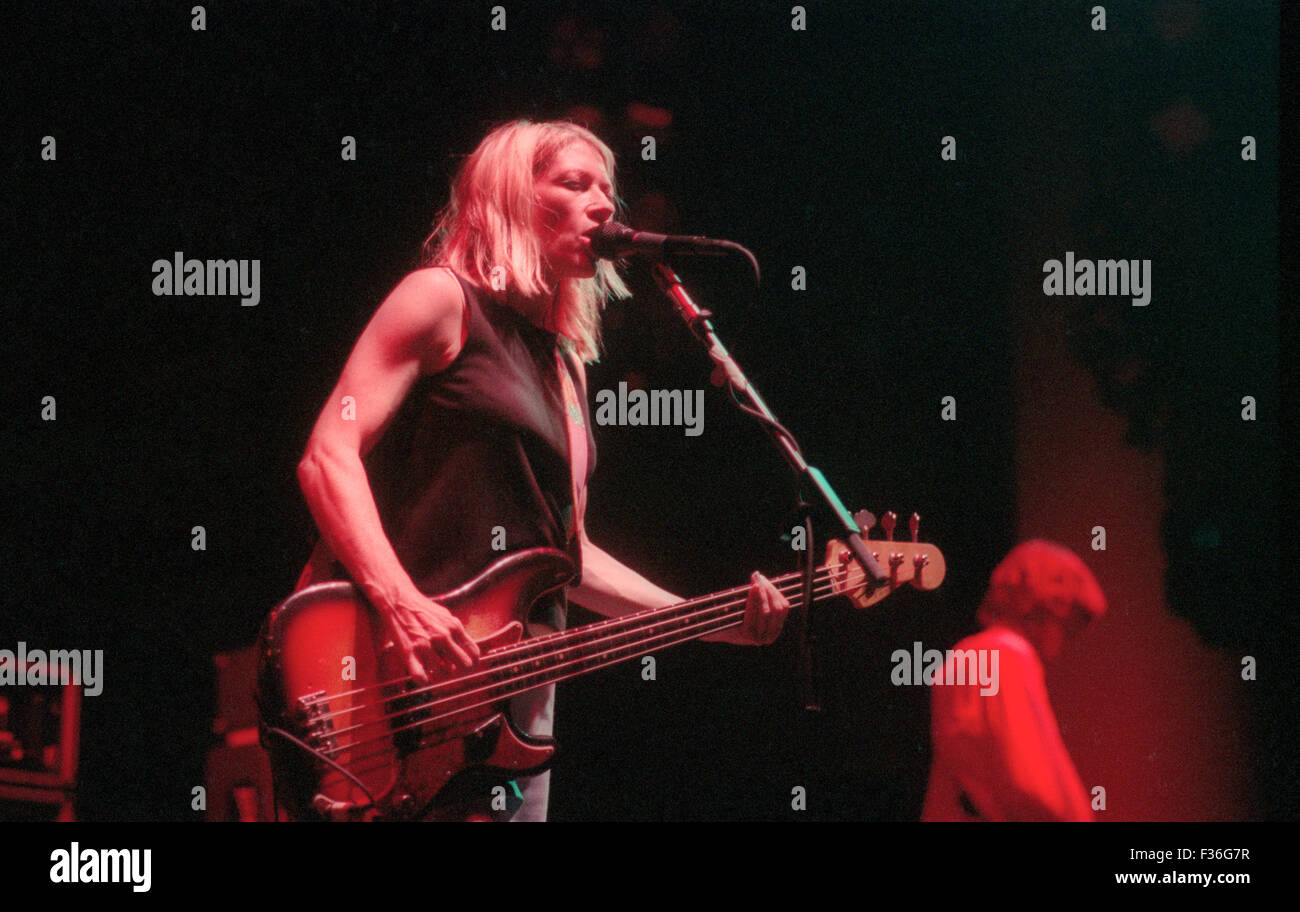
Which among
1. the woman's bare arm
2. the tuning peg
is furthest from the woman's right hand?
the tuning peg

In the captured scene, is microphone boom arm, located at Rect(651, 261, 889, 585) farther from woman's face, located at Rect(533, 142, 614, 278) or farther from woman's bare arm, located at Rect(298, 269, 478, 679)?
woman's bare arm, located at Rect(298, 269, 478, 679)

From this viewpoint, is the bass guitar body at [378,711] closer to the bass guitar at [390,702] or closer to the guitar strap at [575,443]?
the bass guitar at [390,702]

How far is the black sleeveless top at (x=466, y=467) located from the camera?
2314 mm

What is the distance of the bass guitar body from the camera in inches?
84.8

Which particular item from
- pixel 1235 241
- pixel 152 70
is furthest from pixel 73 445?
pixel 1235 241

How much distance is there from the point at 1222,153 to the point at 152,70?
8.62 ft

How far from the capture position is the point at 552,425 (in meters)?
2.43

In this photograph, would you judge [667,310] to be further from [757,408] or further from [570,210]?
[757,408]

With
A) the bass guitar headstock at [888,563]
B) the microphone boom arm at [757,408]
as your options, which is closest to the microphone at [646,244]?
the microphone boom arm at [757,408]

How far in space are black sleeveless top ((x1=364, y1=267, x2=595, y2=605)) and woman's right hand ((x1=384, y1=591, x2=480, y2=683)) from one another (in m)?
0.09

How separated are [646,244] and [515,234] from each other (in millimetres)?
327

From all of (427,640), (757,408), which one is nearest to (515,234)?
(757,408)

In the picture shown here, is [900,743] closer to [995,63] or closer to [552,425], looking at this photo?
[552,425]

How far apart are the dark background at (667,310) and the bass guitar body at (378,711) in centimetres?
37
